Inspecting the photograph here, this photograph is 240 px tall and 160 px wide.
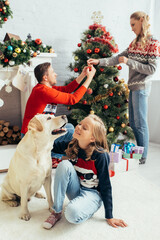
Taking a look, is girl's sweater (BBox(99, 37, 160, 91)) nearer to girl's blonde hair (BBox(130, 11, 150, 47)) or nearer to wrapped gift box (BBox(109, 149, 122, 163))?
girl's blonde hair (BBox(130, 11, 150, 47))

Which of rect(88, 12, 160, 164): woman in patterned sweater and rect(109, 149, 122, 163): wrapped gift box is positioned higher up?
rect(88, 12, 160, 164): woman in patterned sweater

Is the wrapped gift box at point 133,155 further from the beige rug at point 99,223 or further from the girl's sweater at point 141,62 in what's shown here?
the girl's sweater at point 141,62

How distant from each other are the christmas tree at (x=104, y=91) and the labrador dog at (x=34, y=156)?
1.05 m

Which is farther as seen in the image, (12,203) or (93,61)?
(93,61)

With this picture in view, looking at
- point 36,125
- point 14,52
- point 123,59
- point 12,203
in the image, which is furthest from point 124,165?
point 14,52

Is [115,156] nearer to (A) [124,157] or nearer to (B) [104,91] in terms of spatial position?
(A) [124,157]

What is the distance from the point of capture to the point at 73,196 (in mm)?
1460

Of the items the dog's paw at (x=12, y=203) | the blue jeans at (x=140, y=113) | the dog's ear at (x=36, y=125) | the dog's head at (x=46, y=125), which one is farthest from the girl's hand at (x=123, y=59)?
the dog's paw at (x=12, y=203)

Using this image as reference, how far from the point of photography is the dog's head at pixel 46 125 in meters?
1.36

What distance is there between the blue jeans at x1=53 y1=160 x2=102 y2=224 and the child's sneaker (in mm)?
37

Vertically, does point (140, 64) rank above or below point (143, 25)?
below

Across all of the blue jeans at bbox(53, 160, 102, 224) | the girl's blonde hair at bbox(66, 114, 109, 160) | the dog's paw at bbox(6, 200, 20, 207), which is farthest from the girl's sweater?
the dog's paw at bbox(6, 200, 20, 207)

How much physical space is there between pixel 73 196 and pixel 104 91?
4.34 ft

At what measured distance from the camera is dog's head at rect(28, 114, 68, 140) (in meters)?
1.36
